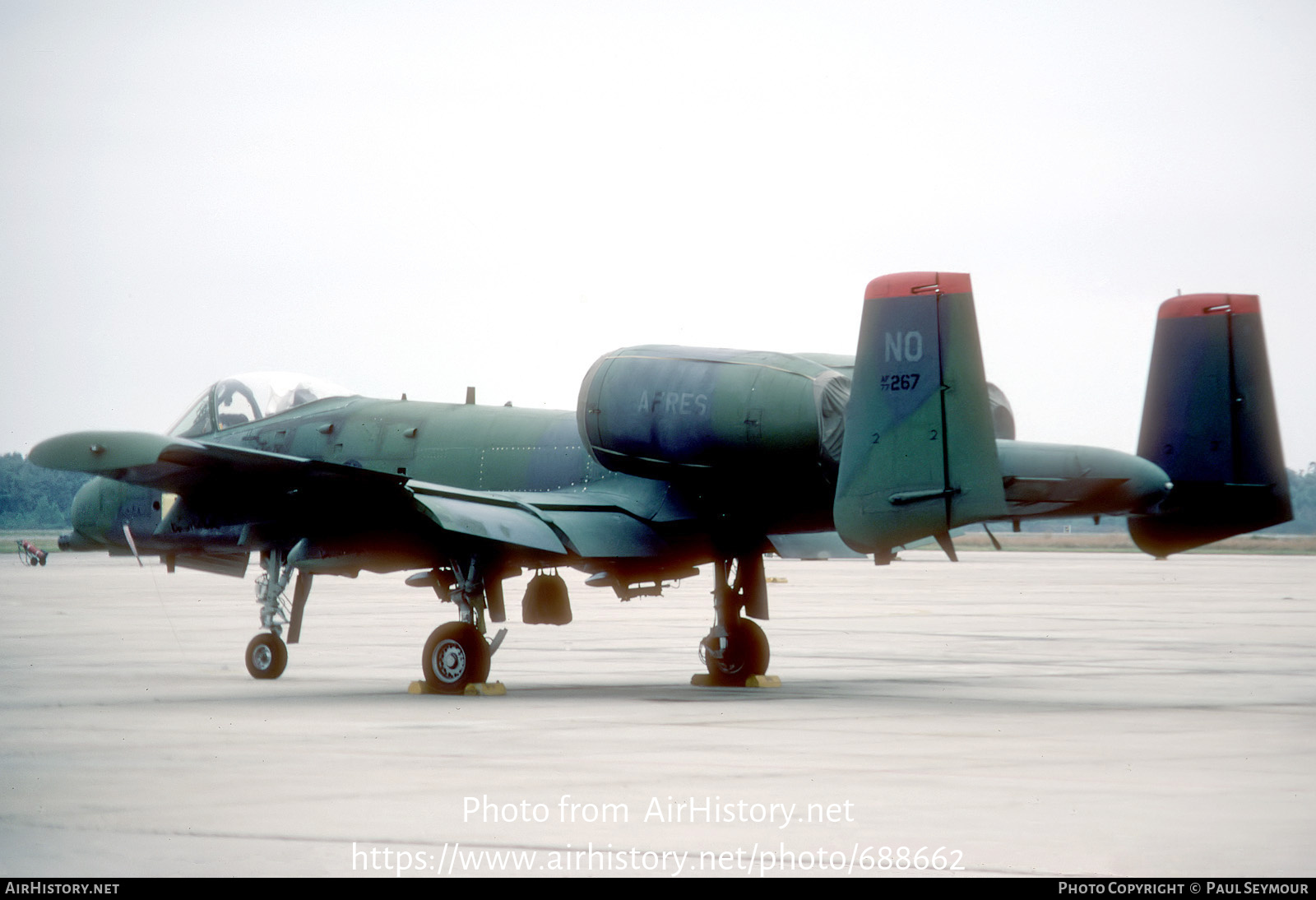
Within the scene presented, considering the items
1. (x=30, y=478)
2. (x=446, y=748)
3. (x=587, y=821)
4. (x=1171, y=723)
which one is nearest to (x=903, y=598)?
(x=30, y=478)

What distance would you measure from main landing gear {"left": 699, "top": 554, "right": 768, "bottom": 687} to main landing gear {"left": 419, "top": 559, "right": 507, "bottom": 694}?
8.35 ft

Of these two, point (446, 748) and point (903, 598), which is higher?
point (446, 748)

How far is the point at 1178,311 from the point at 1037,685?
4.30m

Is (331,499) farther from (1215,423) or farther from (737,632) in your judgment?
(1215,423)

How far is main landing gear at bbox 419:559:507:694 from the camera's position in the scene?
16.7 meters

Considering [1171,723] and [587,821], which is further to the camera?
[1171,723]

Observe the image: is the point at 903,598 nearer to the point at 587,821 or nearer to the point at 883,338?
the point at 883,338

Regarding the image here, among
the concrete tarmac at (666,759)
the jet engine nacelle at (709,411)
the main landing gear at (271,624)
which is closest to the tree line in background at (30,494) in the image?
the concrete tarmac at (666,759)

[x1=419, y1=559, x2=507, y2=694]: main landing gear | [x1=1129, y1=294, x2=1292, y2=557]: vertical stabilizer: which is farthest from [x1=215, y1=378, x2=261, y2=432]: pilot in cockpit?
[x1=1129, y1=294, x2=1292, y2=557]: vertical stabilizer

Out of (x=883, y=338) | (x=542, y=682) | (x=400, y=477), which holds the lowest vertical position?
(x=542, y=682)

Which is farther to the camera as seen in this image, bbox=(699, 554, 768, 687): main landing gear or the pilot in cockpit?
the pilot in cockpit

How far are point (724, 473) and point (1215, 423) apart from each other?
464cm

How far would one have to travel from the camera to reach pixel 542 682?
18.1 metres

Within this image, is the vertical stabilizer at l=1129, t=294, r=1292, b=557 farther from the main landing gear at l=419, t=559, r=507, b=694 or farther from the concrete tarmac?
the main landing gear at l=419, t=559, r=507, b=694
